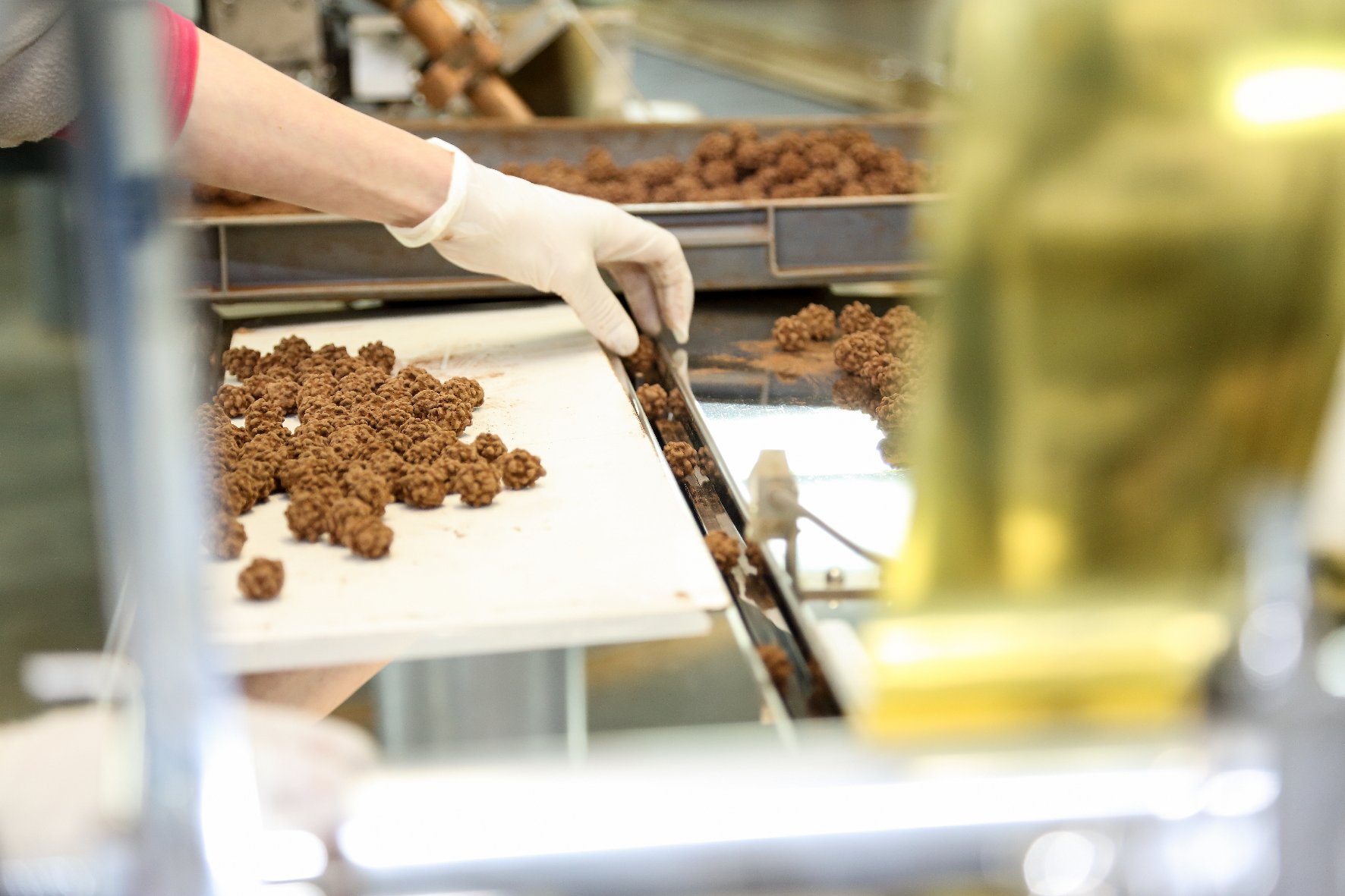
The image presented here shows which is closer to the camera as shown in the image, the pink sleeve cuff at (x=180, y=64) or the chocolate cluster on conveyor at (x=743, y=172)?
the pink sleeve cuff at (x=180, y=64)

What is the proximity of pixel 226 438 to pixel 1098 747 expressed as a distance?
1.04 m

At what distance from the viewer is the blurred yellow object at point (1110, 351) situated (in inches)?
21.4

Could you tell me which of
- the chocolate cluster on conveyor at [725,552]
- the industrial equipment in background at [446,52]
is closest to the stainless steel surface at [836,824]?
the chocolate cluster on conveyor at [725,552]

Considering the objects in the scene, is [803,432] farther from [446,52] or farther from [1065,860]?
[446,52]

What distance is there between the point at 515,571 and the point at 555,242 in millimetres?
746

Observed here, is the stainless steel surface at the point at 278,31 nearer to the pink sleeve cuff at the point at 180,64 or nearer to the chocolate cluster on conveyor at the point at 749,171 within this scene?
the chocolate cluster on conveyor at the point at 749,171

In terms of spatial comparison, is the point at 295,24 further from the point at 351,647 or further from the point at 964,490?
the point at 964,490

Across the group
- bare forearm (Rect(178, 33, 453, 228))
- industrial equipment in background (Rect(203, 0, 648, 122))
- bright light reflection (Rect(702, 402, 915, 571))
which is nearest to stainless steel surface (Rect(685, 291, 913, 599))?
bright light reflection (Rect(702, 402, 915, 571))

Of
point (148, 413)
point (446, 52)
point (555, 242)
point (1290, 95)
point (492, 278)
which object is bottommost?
point (148, 413)

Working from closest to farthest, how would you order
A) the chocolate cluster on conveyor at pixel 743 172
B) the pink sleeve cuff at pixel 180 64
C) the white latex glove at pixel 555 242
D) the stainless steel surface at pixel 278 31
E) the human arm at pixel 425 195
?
the pink sleeve cuff at pixel 180 64 < the human arm at pixel 425 195 < the white latex glove at pixel 555 242 < the chocolate cluster on conveyor at pixel 743 172 < the stainless steel surface at pixel 278 31

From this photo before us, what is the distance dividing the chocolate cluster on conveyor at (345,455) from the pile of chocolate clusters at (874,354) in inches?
17.1

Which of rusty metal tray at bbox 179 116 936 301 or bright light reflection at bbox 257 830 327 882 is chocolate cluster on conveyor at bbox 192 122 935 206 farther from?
bright light reflection at bbox 257 830 327 882

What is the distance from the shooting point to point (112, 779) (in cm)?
56

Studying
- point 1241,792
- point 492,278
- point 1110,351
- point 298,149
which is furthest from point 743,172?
point 1241,792
